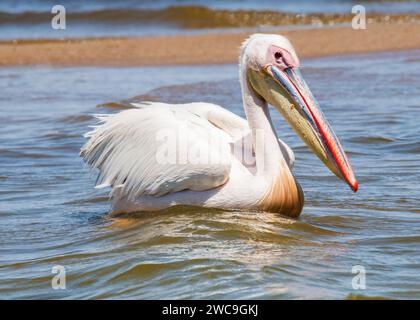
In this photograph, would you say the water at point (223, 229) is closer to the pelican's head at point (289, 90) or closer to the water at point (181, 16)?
the pelican's head at point (289, 90)

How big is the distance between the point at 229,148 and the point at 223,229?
585 millimetres

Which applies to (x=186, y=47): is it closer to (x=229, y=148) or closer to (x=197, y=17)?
(x=197, y=17)

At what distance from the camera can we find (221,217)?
5953 millimetres

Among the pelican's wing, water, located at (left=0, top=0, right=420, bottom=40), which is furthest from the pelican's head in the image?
water, located at (left=0, top=0, right=420, bottom=40)

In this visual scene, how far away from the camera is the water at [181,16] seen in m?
19.3

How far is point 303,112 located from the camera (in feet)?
19.6

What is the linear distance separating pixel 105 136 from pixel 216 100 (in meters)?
4.79

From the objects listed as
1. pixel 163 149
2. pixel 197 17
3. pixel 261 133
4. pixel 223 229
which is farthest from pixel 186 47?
pixel 223 229

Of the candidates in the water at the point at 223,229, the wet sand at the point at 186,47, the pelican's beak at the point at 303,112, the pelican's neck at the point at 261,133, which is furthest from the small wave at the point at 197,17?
the pelican's beak at the point at 303,112

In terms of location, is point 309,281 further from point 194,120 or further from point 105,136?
point 105,136

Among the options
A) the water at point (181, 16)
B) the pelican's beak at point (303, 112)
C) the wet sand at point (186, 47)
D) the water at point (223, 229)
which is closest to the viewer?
the water at point (223, 229)

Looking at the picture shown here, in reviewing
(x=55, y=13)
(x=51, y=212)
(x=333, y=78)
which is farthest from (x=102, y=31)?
(x=51, y=212)

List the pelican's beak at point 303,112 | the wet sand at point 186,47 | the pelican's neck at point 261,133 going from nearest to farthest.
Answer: the pelican's beak at point 303,112
the pelican's neck at point 261,133
the wet sand at point 186,47

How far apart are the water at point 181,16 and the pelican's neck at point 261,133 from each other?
12.8 meters
